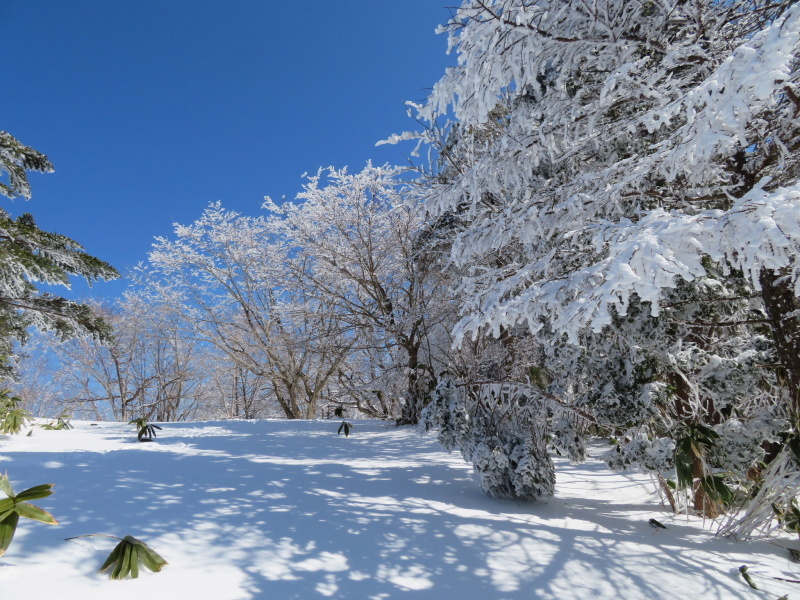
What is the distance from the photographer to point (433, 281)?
9500 mm

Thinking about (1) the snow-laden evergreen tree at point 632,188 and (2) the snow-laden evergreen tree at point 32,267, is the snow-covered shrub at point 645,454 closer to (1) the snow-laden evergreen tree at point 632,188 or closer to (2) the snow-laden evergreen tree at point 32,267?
(1) the snow-laden evergreen tree at point 632,188

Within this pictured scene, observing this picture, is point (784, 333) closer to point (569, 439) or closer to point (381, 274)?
point (569, 439)

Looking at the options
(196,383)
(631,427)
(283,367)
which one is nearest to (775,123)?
(631,427)

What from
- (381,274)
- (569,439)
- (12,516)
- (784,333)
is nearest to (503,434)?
(569,439)

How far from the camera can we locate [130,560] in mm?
2262

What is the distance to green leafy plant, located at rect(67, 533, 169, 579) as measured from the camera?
87.6 inches

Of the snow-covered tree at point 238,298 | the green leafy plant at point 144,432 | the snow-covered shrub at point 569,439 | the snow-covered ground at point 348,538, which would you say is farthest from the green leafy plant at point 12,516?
the snow-covered tree at point 238,298

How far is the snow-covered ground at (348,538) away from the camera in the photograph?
2330 mm

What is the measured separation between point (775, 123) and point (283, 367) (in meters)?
12.4

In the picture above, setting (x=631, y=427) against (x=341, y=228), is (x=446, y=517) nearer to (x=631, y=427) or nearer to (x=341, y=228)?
(x=631, y=427)

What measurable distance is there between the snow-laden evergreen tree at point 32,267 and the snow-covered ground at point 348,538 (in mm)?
2635

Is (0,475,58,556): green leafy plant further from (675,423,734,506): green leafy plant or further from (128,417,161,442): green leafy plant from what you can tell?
(128,417,161,442): green leafy plant

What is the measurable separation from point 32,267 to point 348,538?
6139 mm

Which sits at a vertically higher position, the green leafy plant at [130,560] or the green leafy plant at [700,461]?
the green leafy plant at [700,461]
